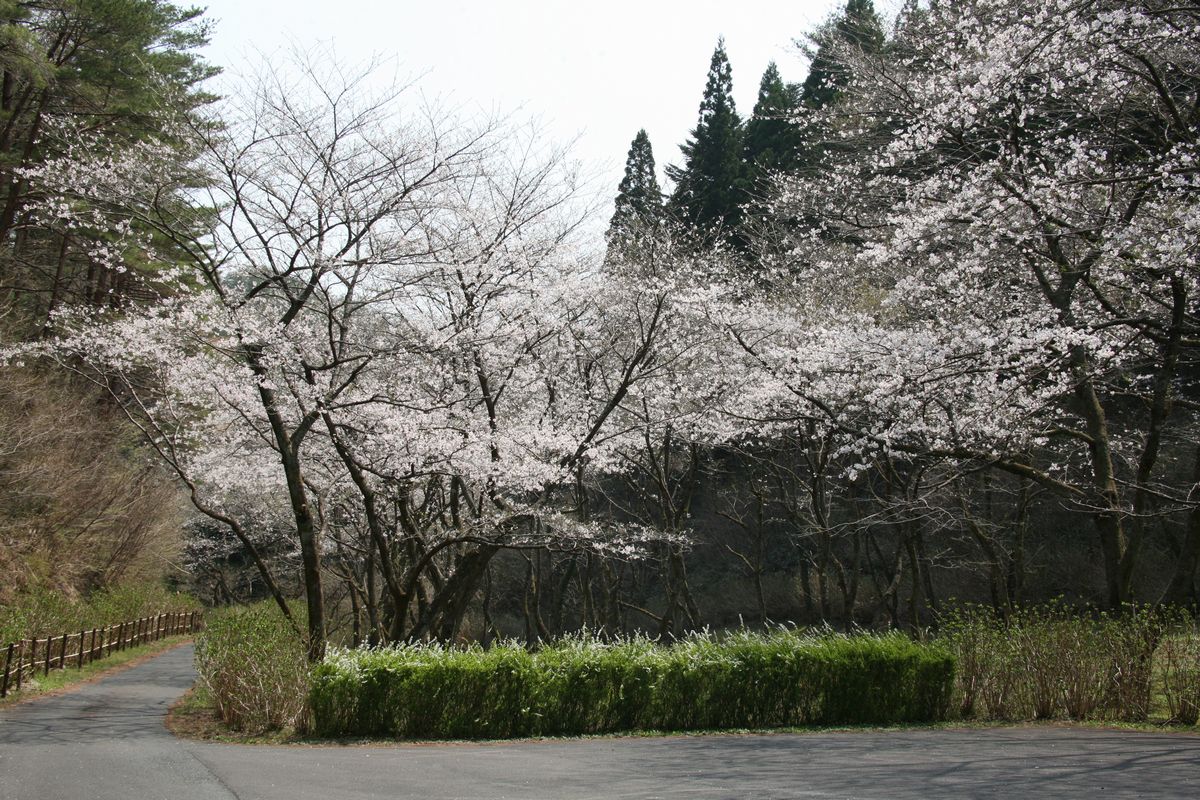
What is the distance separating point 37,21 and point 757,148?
73.2 ft

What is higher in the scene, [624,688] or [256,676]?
[256,676]

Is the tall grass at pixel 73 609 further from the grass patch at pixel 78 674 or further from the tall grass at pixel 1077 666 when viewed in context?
the tall grass at pixel 1077 666

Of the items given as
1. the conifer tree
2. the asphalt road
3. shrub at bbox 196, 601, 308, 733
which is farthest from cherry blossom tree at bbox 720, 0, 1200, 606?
the conifer tree

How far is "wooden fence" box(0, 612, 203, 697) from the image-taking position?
1185 centimetres

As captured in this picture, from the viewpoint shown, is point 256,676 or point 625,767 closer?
point 625,767

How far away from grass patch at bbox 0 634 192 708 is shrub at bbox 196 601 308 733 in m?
3.46

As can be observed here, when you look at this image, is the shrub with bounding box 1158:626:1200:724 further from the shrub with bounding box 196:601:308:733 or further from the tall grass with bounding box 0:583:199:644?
the tall grass with bounding box 0:583:199:644

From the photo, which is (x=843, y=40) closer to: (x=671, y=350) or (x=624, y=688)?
(x=671, y=350)

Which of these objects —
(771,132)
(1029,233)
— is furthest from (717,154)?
(1029,233)

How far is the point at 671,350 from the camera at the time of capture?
57.7ft

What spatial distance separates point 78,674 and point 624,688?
36.0ft

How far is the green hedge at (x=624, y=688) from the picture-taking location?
9172 mm

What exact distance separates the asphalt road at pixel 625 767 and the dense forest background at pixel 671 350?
2757 mm

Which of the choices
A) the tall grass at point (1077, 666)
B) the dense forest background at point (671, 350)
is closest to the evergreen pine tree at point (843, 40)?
the dense forest background at point (671, 350)
